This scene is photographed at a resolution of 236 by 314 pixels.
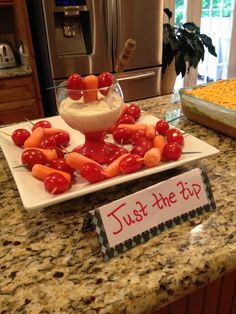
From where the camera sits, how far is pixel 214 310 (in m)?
0.73

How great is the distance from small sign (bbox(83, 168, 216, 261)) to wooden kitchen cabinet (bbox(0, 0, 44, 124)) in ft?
5.76

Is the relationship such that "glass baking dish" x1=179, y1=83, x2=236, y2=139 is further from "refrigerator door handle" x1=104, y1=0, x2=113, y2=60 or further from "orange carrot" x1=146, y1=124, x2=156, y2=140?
"refrigerator door handle" x1=104, y1=0, x2=113, y2=60

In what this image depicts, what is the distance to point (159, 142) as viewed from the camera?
2.42ft

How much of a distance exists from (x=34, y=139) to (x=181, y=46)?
89.8 inches

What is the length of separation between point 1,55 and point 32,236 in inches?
78.1

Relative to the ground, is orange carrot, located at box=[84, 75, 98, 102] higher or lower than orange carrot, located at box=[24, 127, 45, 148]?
higher

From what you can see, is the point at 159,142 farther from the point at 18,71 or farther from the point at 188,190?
the point at 18,71

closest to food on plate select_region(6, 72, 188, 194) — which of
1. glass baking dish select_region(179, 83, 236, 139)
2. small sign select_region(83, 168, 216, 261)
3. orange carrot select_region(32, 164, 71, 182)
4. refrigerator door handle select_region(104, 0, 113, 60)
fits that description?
orange carrot select_region(32, 164, 71, 182)

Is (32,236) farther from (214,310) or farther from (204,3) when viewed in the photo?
(204,3)

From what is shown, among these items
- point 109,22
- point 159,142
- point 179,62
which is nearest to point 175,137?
point 159,142

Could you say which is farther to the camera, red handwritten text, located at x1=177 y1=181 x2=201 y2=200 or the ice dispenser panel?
the ice dispenser panel

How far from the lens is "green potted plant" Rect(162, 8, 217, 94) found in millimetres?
2625

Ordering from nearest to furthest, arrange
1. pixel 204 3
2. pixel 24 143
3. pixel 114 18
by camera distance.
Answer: pixel 24 143 < pixel 114 18 < pixel 204 3

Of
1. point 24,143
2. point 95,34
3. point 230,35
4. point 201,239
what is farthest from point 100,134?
point 230,35
